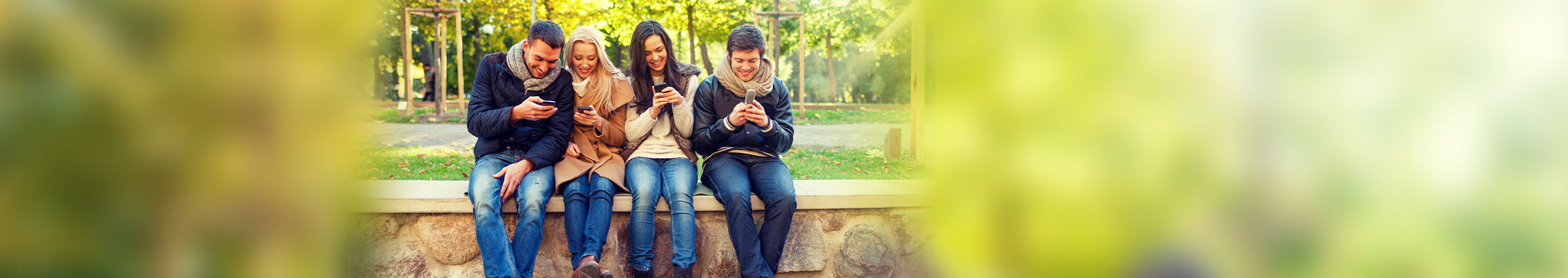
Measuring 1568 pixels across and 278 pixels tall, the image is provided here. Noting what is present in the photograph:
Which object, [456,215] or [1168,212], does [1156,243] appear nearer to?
[1168,212]

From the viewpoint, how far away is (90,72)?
52 cm

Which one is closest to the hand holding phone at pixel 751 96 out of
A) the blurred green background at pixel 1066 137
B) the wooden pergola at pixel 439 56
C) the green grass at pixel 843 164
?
the blurred green background at pixel 1066 137

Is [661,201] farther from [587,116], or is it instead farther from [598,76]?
[598,76]

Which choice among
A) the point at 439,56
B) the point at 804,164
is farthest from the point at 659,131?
the point at 439,56

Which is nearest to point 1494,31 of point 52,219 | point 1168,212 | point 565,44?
point 1168,212

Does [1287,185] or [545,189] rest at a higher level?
[1287,185]

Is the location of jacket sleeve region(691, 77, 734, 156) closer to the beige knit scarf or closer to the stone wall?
the beige knit scarf

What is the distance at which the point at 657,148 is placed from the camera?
4051 millimetres

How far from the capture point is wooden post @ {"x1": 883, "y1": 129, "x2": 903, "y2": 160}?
8.23m

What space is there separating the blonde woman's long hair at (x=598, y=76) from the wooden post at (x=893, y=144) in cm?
456

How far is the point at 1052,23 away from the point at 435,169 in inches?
309

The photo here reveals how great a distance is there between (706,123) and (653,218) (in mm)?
754

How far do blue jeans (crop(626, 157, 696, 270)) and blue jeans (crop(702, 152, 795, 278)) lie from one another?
0.54 feet

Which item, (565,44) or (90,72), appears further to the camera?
(565,44)
